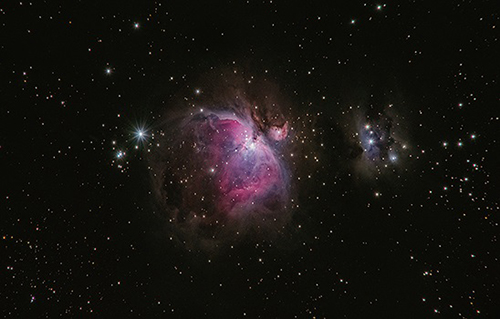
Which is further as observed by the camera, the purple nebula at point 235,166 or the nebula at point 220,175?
the purple nebula at point 235,166

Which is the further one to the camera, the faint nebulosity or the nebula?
the nebula

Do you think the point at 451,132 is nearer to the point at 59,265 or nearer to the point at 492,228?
the point at 492,228

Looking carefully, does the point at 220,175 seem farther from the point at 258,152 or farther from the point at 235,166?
the point at 258,152

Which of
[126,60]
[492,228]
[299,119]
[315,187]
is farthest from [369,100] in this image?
[126,60]

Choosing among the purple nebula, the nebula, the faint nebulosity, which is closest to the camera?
the faint nebulosity

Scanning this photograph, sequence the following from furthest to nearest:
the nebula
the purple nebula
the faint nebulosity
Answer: the purple nebula → the nebula → the faint nebulosity

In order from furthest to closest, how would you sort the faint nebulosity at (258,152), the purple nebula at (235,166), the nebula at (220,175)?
the purple nebula at (235,166) → the nebula at (220,175) → the faint nebulosity at (258,152)

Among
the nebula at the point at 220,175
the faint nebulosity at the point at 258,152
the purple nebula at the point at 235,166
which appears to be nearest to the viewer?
the faint nebulosity at the point at 258,152

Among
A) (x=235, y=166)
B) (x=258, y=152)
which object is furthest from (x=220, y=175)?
(x=258, y=152)
